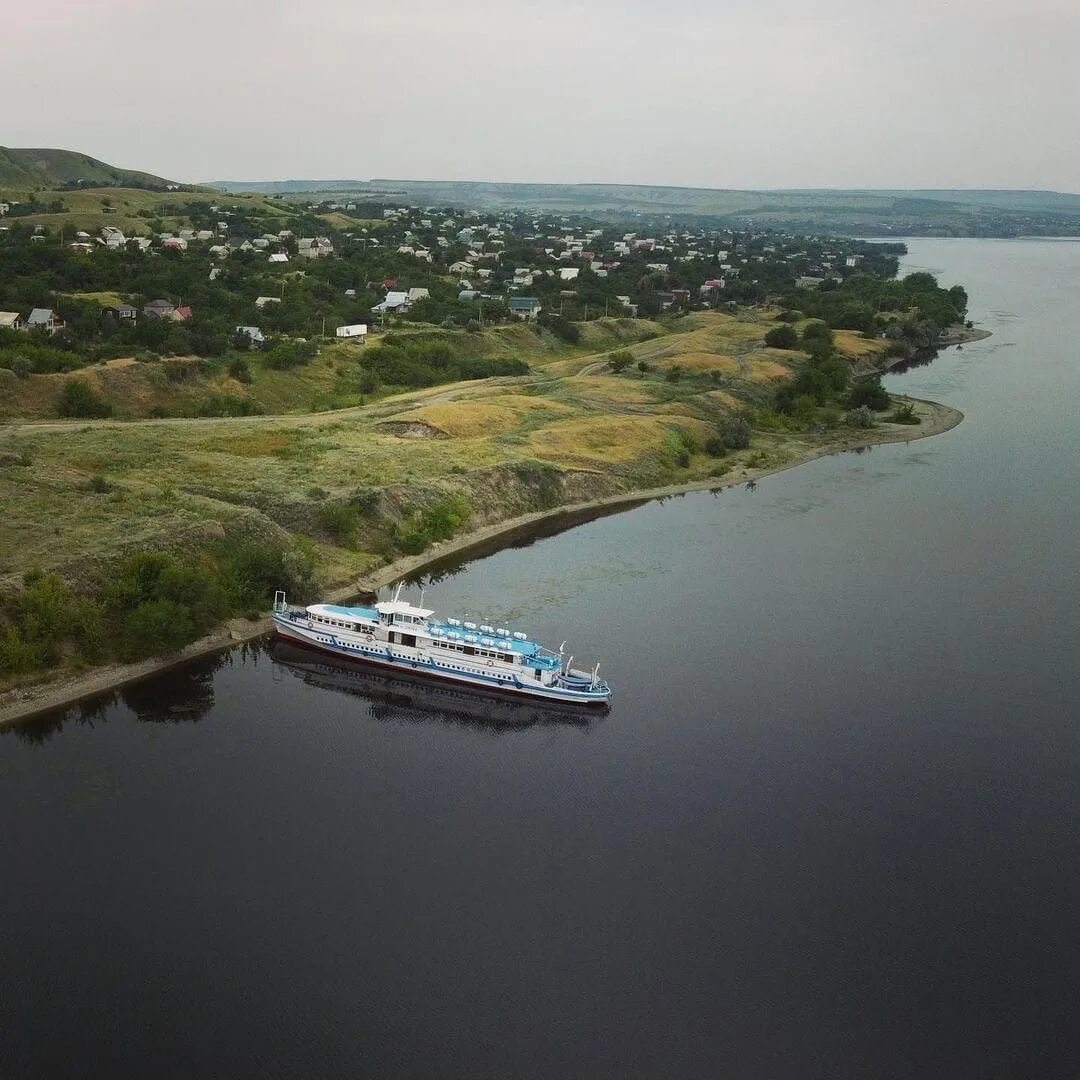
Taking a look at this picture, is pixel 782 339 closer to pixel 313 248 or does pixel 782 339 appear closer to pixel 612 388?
pixel 612 388

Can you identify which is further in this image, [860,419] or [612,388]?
[612,388]

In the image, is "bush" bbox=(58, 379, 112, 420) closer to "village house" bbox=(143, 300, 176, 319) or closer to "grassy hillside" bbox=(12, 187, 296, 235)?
"village house" bbox=(143, 300, 176, 319)

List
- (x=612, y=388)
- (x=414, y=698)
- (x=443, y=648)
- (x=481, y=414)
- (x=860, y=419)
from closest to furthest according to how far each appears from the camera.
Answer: (x=414, y=698) < (x=443, y=648) < (x=481, y=414) < (x=860, y=419) < (x=612, y=388)

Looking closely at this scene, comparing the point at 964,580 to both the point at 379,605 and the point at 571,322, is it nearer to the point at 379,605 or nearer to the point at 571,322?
the point at 379,605

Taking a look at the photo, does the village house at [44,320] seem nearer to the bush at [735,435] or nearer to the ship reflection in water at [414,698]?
the ship reflection in water at [414,698]

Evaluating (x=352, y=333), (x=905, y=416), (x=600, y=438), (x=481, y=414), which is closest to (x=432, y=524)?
(x=481, y=414)

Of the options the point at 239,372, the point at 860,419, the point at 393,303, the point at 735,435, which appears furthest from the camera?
the point at 393,303
